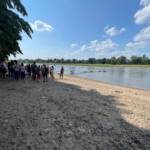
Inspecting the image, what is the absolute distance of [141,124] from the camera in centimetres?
775

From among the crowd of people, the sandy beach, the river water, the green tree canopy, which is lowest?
the river water

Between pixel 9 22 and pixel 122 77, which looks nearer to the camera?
pixel 9 22

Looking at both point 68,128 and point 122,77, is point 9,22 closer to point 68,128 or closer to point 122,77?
point 68,128

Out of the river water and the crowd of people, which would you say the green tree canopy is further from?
the river water

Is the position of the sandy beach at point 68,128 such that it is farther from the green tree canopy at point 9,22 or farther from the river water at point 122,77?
the river water at point 122,77

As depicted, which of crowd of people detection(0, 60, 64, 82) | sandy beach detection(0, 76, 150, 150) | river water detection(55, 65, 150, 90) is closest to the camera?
sandy beach detection(0, 76, 150, 150)

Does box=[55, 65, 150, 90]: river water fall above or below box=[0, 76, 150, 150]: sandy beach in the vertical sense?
below

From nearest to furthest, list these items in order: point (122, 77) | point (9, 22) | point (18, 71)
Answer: point (9, 22)
point (18, 71)
point (122, 77)

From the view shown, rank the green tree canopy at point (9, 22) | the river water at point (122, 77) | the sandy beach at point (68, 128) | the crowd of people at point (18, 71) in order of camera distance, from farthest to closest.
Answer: the river water at point (122, 77) < the crowd of people at point (18, 71) < the green tree canopy at point (9, 22) < the sandy beach at point (68, 128)

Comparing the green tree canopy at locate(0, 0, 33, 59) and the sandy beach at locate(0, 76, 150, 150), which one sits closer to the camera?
the sandy beach at locate(0, 76, 150, 150)

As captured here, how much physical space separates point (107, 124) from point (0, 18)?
10.8 metres

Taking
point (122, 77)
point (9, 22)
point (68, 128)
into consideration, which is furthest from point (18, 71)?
point (122, 77)

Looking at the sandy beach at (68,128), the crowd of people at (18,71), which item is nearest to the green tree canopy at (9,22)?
the crowd of people at (18,71)

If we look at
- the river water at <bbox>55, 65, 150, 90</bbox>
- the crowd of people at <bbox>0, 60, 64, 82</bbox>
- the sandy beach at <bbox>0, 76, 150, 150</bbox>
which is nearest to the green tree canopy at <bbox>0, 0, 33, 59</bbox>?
the crowd of people at <bbox>0, 60, 64, 82</bbox>
